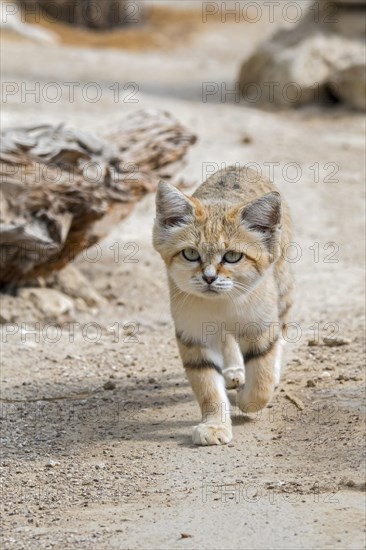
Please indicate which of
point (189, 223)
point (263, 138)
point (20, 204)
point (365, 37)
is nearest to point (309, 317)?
point (20, 204)

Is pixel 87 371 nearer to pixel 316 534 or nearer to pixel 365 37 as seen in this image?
pixel 316 534

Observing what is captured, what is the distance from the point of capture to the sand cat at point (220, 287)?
4957 mm

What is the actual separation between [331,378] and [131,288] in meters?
2.45

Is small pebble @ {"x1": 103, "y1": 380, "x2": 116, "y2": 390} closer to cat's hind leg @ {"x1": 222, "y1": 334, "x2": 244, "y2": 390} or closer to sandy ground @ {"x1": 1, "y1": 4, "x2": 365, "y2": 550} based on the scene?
sandy ground @ {"x1": 1, "y1": 4, "x2": 365, "y2": 550}

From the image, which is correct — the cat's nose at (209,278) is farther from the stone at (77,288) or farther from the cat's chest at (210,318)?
the stone at (77,288)

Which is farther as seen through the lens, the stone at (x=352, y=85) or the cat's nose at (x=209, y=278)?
the stone at (x=352, y=85)

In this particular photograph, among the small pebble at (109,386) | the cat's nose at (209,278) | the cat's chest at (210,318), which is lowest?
the small pebble at (109,386)

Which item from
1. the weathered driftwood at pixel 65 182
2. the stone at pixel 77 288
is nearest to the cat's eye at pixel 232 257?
the weathered driftwood at pixel 65 182

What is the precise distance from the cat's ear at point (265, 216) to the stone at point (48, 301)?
2676mm

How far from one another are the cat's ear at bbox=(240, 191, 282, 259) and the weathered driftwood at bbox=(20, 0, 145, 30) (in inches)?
684

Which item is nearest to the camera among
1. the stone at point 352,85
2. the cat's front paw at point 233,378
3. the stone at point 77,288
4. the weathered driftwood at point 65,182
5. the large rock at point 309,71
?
the cat's front paw at point 233,378

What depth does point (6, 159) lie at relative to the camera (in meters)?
7.10

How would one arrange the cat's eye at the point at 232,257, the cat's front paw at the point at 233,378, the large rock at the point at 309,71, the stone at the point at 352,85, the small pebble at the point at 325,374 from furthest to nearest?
the large rock at the point at 309,71 < the stone at the point at 352,85 < the small pebble at the point at 325,374 < the cat's front paw at the point at 233,378 < the cat's eye at the point at 232,257

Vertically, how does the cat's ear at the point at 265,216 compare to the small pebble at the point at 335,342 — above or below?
above
